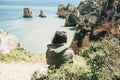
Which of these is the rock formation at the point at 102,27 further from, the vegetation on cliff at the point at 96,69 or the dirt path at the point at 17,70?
the vegetation on cliff at the point at 96,69

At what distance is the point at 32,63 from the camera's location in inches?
632

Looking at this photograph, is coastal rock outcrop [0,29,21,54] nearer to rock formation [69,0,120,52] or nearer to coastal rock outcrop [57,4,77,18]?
rock formation [69,0,120,52]

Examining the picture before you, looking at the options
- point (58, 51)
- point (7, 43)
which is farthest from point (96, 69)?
point (7, 43)

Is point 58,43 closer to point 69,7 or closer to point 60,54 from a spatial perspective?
point 60,54

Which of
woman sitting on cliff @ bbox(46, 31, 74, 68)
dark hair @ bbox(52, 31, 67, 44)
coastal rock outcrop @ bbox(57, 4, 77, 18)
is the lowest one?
coastal rock outcrop @ bbox(57, 4, 77, 18)

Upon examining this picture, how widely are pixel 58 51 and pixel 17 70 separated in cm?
521

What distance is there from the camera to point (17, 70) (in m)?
14.2

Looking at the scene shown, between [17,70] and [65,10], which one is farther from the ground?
[17,70]

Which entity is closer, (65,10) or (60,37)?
(60,37)

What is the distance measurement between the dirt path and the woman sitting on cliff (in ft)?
10.2

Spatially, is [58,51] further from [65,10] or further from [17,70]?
[65,10]

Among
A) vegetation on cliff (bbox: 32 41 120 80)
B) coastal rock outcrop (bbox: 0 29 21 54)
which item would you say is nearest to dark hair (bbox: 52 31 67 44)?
vegetation on cliff (bbox: 32 41 120 80)

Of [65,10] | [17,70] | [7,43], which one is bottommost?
[65,10]

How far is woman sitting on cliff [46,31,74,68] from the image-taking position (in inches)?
359
